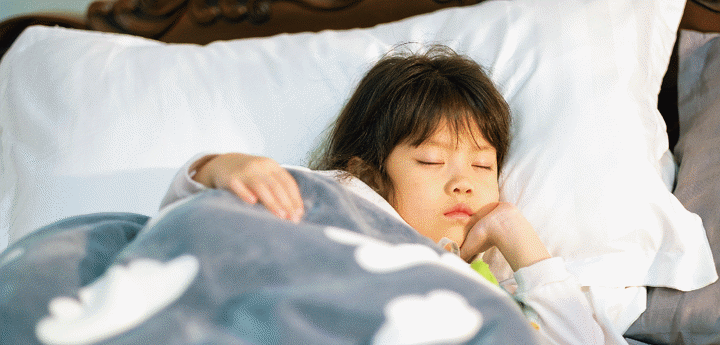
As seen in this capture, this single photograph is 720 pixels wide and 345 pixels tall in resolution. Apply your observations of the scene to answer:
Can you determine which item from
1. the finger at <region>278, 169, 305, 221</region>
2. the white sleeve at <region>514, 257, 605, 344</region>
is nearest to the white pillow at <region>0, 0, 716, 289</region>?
the white sleeve at <region>514, 257, 605, 344</region>

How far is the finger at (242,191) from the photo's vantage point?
671 mm

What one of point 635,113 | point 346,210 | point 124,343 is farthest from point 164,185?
point 635,113

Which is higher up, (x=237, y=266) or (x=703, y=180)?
(x=237, y=266)

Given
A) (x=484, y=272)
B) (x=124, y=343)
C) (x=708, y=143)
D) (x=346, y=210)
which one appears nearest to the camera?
(x=124, y=343)

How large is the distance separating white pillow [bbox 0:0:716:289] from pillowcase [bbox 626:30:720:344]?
34 mm

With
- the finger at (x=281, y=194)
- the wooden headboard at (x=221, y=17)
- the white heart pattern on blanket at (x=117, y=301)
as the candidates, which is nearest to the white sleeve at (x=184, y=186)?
the finger at (x=281, y=194)

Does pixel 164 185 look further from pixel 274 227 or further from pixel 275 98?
pixel 274 227

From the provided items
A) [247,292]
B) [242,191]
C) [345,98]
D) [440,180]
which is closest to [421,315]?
[247,292]

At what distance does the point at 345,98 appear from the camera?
1108 mm

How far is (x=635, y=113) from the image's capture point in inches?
39.4

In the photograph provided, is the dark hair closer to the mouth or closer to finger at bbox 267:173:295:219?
the mouth

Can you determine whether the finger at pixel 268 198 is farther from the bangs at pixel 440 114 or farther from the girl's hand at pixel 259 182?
the bangs at pixel 440 114

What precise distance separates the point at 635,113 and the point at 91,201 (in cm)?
103

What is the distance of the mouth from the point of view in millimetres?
885
